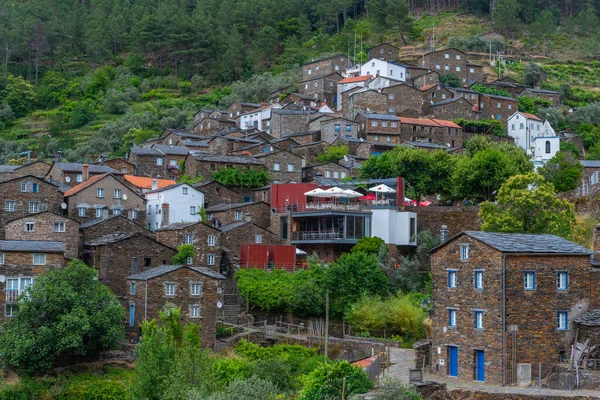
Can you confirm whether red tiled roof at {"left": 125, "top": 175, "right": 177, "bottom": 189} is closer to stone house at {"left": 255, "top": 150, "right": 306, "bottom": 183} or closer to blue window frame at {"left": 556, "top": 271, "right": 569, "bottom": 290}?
stone house at {"left": 255, "top": 150, "right": 306, "bottom": 183}

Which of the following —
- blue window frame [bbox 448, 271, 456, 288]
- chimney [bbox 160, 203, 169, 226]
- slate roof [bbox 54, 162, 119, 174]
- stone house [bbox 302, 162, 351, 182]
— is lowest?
blue window frame [bbox 448, 271, 456, 288]

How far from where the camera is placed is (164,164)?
7856 centimetres

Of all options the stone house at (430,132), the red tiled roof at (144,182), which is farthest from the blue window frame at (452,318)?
the stone house at (430,132)

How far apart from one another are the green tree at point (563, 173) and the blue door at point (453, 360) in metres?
27.8

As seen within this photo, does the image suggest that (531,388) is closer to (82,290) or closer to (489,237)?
(489,237)

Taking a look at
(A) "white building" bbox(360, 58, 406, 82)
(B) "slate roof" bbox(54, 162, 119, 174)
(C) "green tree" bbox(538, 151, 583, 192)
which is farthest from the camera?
(A) "white building" bbox(360, 58, 406, 82)

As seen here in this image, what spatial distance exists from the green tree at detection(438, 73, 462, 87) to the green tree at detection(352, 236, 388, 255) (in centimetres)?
5310

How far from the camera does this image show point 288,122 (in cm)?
9356

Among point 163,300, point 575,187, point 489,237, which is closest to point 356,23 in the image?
point 575,187

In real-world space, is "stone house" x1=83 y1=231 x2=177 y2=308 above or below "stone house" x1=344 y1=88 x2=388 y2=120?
below

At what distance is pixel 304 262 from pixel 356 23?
89.3m

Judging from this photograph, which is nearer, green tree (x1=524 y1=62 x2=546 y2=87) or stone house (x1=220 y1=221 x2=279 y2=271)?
stone house (x1=220 y1=221 x2=279 y2=271)

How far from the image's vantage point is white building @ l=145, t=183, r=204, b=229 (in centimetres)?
6488

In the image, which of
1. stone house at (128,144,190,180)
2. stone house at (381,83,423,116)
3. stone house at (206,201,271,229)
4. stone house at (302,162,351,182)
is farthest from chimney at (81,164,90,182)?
stone house at (381,83,423,116)
